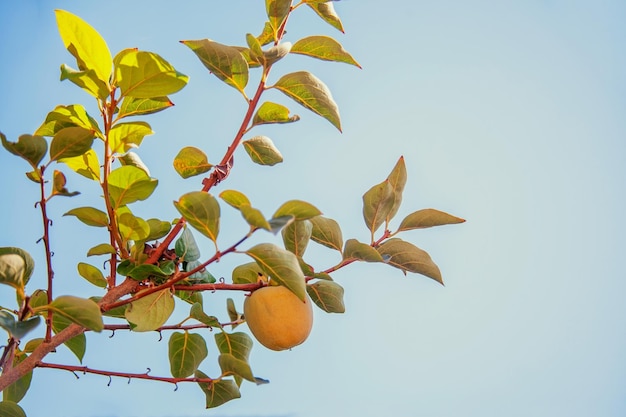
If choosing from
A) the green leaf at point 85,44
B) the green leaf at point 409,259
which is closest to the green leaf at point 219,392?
the green leaf at point 409,259

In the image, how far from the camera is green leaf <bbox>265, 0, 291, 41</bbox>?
1306mm

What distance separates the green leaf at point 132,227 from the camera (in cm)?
123

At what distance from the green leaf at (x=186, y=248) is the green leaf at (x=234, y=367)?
0.64ft

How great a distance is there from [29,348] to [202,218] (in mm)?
604

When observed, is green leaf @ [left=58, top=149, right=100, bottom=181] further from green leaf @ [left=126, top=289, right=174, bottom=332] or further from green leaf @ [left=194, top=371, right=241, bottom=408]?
green leaf @ [left=194, top=371, right=241, bottom=408]

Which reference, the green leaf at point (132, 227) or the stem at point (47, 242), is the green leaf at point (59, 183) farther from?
the green leaf at point (132, 227)

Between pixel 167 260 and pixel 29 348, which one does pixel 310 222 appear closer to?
pixel 167 260

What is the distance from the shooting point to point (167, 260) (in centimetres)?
128

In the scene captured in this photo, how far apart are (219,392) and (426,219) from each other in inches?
20.4

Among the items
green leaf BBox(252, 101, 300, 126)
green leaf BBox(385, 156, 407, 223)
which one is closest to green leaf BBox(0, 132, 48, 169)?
green leaf BBox(252, 101, 300, 126)

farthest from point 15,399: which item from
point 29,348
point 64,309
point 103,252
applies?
point 64,309

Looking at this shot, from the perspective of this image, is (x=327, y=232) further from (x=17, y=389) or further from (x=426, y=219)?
(x=17, y=389)

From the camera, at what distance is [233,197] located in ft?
3.47

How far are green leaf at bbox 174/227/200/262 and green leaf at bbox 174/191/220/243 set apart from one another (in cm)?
18
